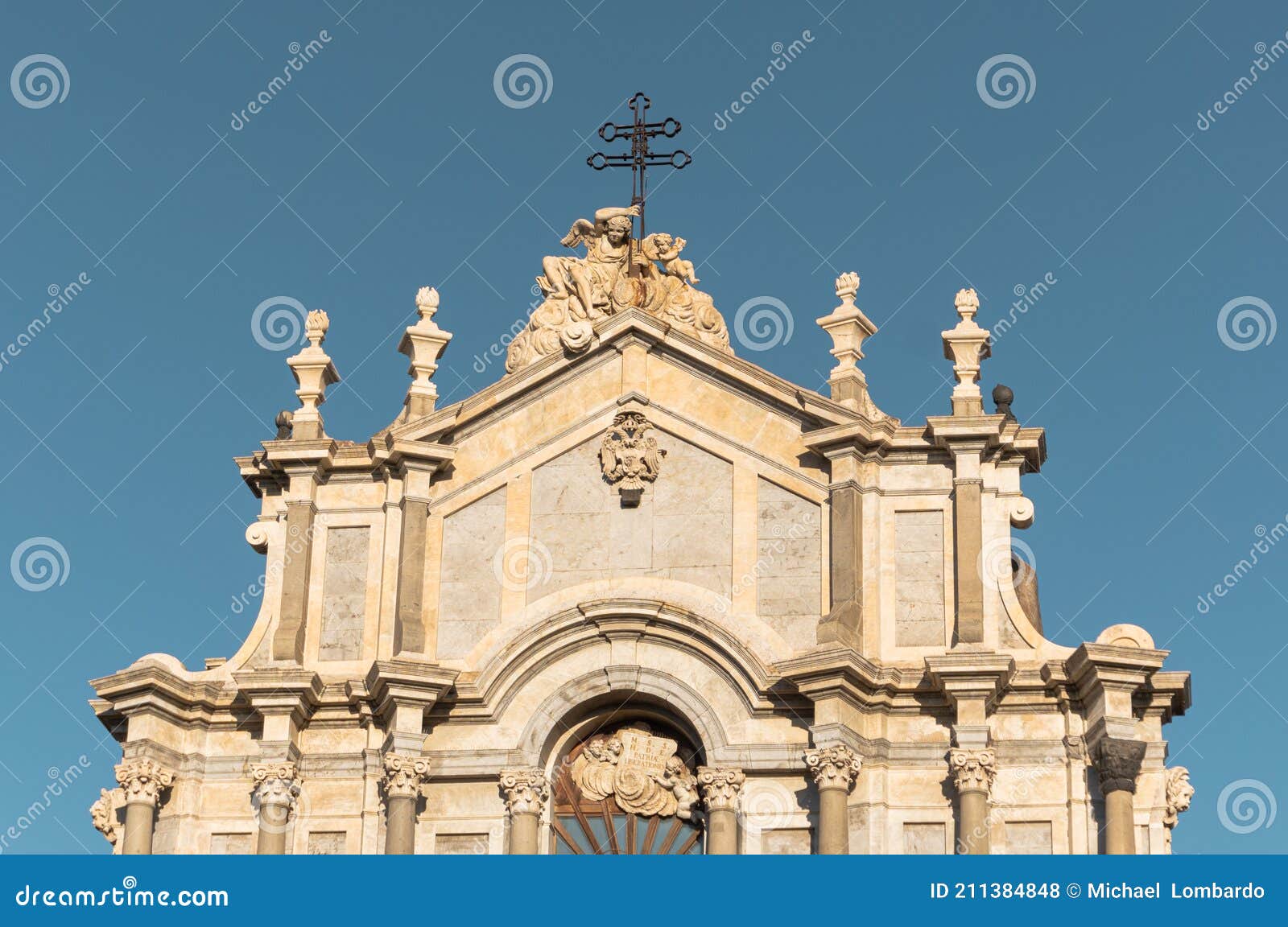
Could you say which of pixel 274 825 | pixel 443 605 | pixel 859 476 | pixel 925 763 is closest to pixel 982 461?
pixel 859 476

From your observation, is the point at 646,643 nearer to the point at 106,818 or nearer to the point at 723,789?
the point at 723,789

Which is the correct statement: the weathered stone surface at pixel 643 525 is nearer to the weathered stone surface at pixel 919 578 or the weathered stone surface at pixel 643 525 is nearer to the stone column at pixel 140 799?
the weathered stone surface at pixel 919 578

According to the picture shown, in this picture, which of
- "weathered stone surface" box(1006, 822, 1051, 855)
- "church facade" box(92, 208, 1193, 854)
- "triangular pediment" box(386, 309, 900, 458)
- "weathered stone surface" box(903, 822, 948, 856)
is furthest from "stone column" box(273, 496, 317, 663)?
"weathered stone surface" box(1006, 822, 1051, 855)

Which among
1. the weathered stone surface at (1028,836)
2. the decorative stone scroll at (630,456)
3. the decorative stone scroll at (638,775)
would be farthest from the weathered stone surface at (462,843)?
the weathered stone surface at (1028,836)

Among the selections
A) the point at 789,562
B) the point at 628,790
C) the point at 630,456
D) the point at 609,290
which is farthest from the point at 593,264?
the point at 628,790

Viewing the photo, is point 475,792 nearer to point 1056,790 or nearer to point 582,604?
point 582,604

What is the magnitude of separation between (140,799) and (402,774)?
9.76ft

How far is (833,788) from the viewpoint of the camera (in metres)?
32.5

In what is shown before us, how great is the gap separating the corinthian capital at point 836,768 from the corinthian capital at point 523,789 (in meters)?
3.21

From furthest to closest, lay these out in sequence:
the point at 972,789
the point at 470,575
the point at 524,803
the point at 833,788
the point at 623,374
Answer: the point at 623,374 < the point at 470,575 < the point at 524,803 < the point at 833,788 < the point at 972,789

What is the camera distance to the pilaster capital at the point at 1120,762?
32125mm

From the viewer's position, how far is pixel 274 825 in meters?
33.3

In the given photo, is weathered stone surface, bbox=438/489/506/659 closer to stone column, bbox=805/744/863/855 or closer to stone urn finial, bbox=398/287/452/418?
stone urn finial, bbox=398/287/452/418

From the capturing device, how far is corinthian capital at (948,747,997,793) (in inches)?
1275
